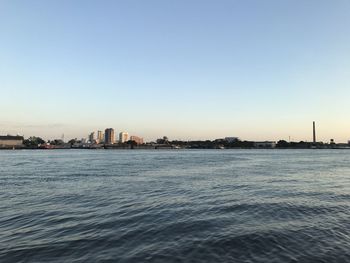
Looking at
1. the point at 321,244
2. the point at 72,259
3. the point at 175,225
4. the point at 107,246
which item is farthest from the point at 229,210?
the point at 72,259

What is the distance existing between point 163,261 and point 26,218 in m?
10.0

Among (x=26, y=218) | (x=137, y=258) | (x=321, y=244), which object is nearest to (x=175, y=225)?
(x=137, y=258)

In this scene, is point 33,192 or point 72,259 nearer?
point 72,259

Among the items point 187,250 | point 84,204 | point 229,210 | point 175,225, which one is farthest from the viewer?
point 84,204

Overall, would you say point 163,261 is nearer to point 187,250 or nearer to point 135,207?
point 187,250

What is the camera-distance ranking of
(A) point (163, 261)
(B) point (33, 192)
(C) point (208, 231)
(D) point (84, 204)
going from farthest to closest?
(B) point (33, 192)
(D) point (84, 204)
(C) point (208, 231)
(A) point (163, 261)

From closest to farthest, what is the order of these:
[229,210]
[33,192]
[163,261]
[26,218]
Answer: [163,261]
[26,218]
[229,210]
[33,192]

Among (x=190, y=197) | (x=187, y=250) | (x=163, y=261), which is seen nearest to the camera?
(x=163, y=261)

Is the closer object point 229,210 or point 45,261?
point 45,261

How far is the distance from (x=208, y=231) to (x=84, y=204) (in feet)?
33.5

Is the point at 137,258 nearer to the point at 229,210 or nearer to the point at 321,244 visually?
the point at 321,244

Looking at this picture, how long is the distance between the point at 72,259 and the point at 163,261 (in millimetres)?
2950

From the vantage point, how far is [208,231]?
51.2 ft

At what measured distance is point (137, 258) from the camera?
12.1 metres
